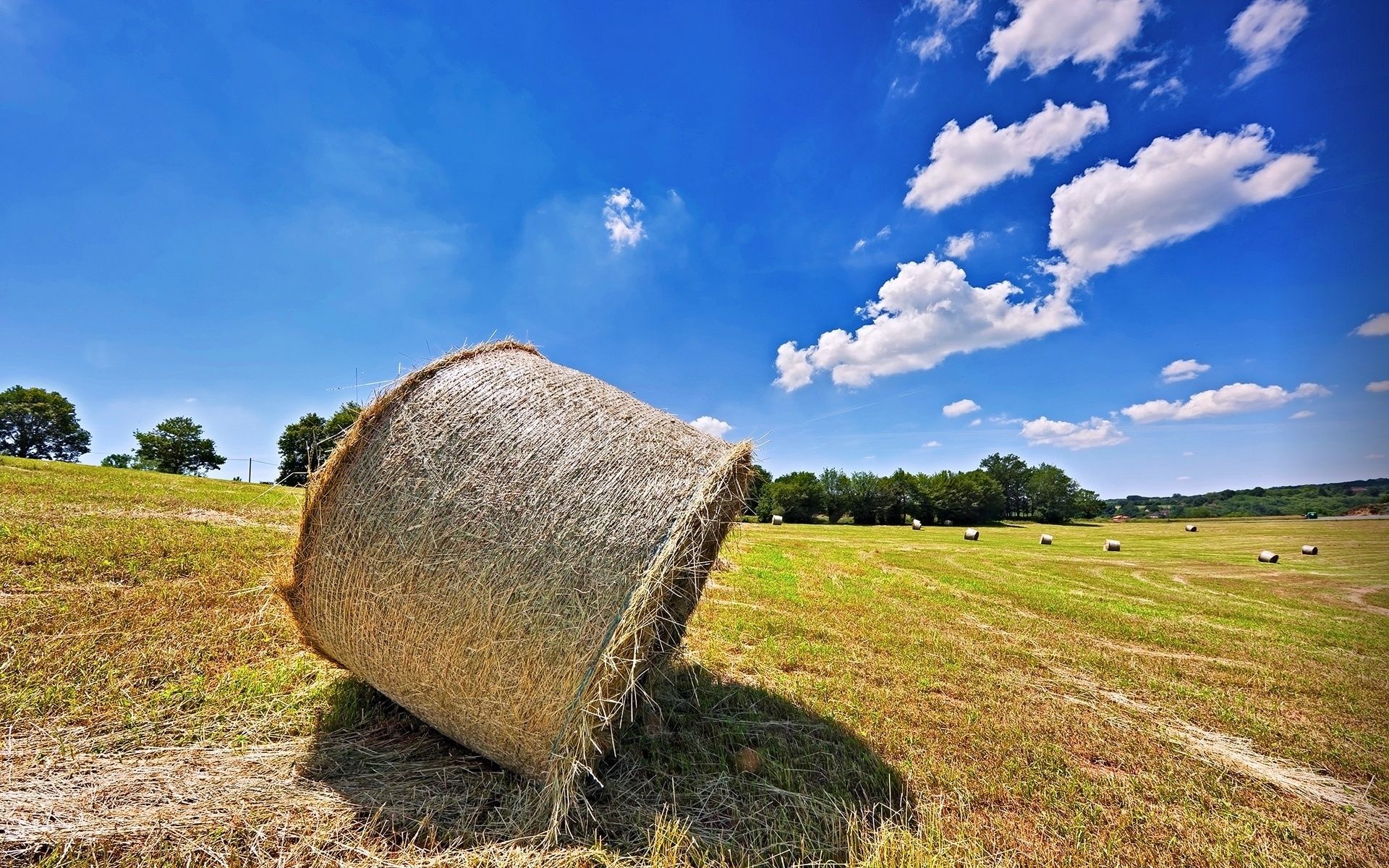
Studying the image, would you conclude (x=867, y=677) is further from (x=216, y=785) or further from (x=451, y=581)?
(x=216, y=785)

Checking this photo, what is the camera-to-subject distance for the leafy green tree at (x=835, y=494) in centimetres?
5822

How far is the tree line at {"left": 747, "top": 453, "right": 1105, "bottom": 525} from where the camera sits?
56.9 metres

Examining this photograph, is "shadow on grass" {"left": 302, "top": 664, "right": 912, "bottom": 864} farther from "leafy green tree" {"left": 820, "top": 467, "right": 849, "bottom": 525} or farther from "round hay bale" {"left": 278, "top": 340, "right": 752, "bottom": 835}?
"leafy green tree" {"left": 820, "top": 467, "right": 849, "bottom": 525}

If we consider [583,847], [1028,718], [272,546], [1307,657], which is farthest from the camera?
[272,546]

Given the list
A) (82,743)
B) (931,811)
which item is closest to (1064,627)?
(931,811)

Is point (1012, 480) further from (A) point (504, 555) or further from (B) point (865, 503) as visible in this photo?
(A) point (504, 555)

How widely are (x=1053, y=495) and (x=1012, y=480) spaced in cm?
688

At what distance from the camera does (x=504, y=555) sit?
307 cm

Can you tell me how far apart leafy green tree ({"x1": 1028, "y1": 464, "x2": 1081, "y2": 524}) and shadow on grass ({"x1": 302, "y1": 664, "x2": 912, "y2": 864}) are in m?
84.3

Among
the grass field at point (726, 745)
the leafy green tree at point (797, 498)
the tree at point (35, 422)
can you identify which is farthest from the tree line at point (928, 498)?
the tree at point (35, 422)

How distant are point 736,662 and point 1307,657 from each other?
24.9 feet

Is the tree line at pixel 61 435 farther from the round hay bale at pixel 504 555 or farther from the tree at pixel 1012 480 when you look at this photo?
the tree at pixel 1012 480

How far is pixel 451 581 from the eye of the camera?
3.11 meters

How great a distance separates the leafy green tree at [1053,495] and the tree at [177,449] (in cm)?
9983
